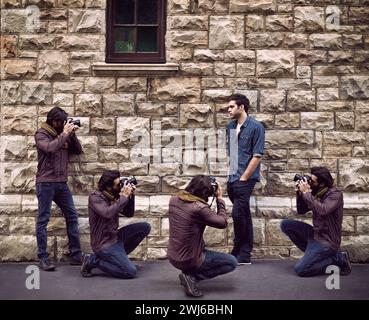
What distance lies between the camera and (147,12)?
8969 millimetres

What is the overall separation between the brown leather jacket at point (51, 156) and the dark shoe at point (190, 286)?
2.10m

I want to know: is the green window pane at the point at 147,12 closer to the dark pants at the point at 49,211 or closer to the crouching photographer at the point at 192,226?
the dark pants at the point at 49,211

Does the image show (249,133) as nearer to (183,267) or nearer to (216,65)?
(216,65)

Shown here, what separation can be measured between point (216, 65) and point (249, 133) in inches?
43.2

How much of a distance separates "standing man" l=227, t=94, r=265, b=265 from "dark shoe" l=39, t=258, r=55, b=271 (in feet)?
7.21

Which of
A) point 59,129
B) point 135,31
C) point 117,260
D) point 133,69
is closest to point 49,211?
point 59,129

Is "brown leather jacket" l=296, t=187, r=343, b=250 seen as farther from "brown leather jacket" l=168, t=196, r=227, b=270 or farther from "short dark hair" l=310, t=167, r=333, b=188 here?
"brown leather jacket" l=168, t=196, r=227, b=270

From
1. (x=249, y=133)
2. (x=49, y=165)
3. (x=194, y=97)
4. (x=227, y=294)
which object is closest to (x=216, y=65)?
(x=194, y=97)

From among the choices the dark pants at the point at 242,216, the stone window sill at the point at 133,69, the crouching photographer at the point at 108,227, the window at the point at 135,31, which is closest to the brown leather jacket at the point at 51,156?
the crouching photographer at the point at 108,227

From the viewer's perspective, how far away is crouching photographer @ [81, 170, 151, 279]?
25.0 feet

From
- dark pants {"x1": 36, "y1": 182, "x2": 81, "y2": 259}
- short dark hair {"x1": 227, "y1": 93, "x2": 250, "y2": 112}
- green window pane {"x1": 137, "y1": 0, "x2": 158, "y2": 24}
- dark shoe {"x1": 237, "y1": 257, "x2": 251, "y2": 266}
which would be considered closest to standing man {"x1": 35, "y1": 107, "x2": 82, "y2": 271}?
dark pants {"x1": 36, "y1": 182, "x2": 81, "y2": 259}

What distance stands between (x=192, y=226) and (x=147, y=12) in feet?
10.9

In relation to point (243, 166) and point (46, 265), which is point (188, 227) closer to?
point (243, 166)

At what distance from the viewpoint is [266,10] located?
8758mm
